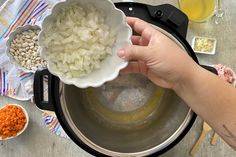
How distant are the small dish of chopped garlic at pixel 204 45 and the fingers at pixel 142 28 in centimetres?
24

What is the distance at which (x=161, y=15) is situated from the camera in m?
0.61

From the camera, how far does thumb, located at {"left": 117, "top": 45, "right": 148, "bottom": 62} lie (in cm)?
50

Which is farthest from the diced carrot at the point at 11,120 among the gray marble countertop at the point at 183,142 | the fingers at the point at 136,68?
the fingers at the point at 136,68

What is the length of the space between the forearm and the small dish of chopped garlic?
21 cm

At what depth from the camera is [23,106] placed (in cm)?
79

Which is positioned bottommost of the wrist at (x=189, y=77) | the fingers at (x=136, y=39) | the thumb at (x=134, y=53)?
the wrist at (x=189, y=77)

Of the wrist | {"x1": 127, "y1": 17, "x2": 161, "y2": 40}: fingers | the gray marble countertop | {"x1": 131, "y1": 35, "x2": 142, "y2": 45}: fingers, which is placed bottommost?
the gray marble countertop

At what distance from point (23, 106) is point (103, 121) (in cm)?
21

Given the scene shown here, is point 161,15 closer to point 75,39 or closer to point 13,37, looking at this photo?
point 75,39

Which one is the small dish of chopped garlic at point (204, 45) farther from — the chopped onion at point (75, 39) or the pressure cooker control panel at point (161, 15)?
the chopped onion at point (75, 39)

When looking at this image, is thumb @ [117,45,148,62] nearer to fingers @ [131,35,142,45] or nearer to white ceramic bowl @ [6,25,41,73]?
fingers @ [131,35,142,45]

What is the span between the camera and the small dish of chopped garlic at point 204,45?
763 millimetres

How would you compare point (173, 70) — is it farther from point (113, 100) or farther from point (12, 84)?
point (12, 84)

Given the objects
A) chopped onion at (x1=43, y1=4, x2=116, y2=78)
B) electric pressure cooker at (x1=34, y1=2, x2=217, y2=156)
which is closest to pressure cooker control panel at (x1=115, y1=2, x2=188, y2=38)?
electric pressure cooker at (x1=34, y1=2, x2=217, y2=156)
